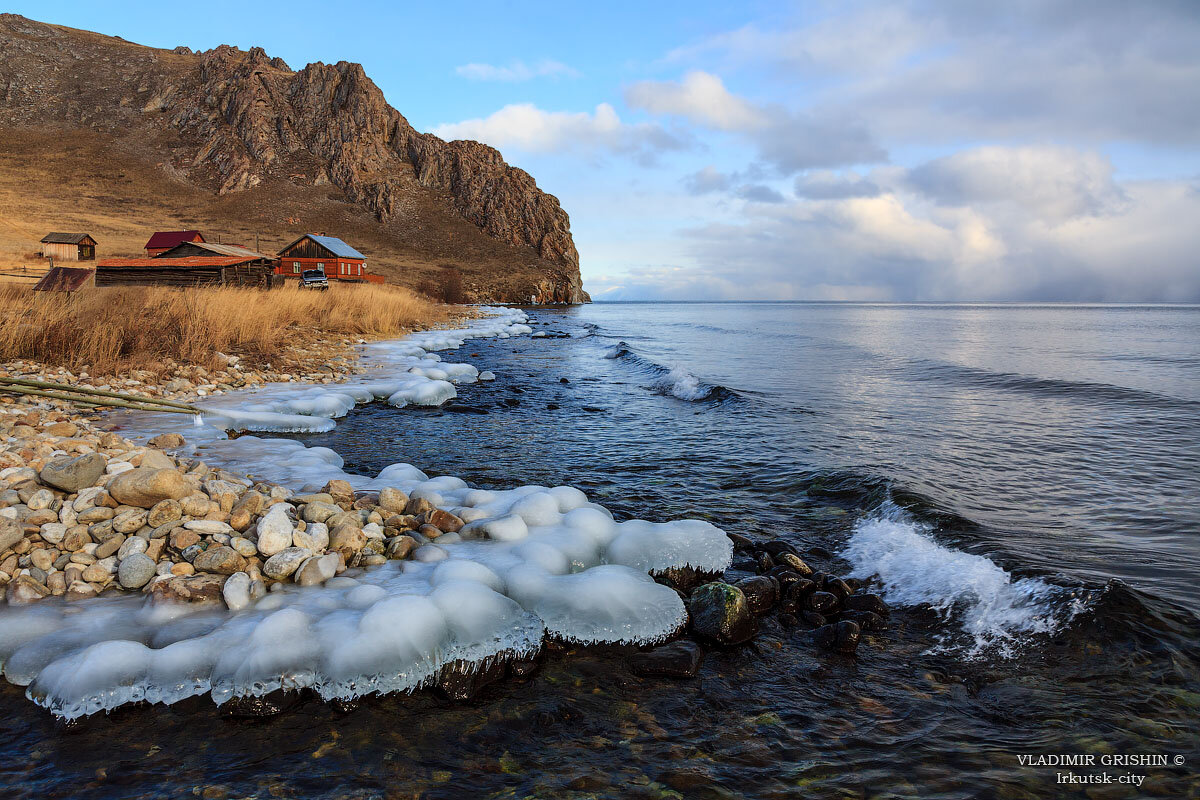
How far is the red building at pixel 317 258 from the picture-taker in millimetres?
56469

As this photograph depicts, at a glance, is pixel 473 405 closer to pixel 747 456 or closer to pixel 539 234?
pixel 747 456

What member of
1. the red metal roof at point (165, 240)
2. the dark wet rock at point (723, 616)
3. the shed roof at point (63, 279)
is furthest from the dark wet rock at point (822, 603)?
the red metal roof at point (165, 240)

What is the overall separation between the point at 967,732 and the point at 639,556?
2.19 meters

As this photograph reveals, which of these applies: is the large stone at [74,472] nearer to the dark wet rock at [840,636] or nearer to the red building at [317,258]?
the dark wet rock at [840,636]

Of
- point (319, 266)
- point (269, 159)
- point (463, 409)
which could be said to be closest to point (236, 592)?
point (463, 409)

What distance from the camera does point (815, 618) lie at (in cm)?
387

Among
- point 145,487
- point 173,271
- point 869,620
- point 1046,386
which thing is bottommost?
point 869,620

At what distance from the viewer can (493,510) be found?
16.6 feet

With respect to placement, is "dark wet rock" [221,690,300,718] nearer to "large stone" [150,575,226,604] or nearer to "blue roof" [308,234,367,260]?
"large stone" [150,575,226,604]

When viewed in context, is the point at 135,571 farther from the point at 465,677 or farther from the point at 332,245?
the point at 332,245

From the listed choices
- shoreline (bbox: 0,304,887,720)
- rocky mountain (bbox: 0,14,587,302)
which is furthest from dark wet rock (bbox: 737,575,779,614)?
rocky mountain (bbox: 0,14,587,302)

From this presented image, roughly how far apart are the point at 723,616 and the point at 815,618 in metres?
0.69

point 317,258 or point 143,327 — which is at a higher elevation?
point 317,258

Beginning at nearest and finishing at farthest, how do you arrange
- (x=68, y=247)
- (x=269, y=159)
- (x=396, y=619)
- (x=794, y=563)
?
(x=396, y=619) < (x=794, y=563) < (x=68, y=247) < (x=269, y=159)
